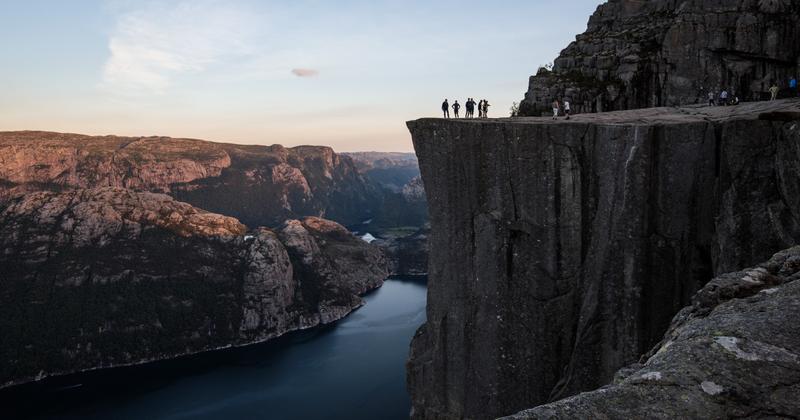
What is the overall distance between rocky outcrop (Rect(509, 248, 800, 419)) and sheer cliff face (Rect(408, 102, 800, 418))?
1472 centimetres

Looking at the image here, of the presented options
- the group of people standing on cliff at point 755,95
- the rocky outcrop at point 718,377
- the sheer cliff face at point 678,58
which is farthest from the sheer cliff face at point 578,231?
the rocky outcrop at point 718,377

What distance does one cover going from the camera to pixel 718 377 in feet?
34.8

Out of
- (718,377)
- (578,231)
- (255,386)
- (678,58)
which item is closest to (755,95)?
(678,58)

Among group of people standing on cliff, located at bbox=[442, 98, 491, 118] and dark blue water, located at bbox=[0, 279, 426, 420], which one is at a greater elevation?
group of people standing on cliff, located at bbox=[442, 98, 491, 118]

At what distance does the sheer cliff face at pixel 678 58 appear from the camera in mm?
41906

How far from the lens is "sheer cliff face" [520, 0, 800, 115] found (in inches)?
1650

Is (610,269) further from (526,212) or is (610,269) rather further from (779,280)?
(779,280)

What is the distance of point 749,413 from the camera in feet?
32.3

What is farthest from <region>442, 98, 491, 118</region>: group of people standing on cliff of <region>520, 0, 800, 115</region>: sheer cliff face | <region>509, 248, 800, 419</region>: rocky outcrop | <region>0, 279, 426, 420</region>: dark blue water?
<region>0, 279, 426, 420</region>: dark blue water

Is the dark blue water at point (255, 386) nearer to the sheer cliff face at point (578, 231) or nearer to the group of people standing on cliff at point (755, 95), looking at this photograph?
the sheer cliff face at point (578, 231)

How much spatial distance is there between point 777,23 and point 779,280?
36.9 meters

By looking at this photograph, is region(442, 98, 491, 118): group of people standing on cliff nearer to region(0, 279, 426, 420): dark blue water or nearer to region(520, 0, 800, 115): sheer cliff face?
region(520, 0, 800, 115): sheer cliff face

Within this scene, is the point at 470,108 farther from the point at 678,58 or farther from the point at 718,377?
the point at 718,377

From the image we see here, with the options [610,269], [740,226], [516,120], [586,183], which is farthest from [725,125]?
[516,120]
